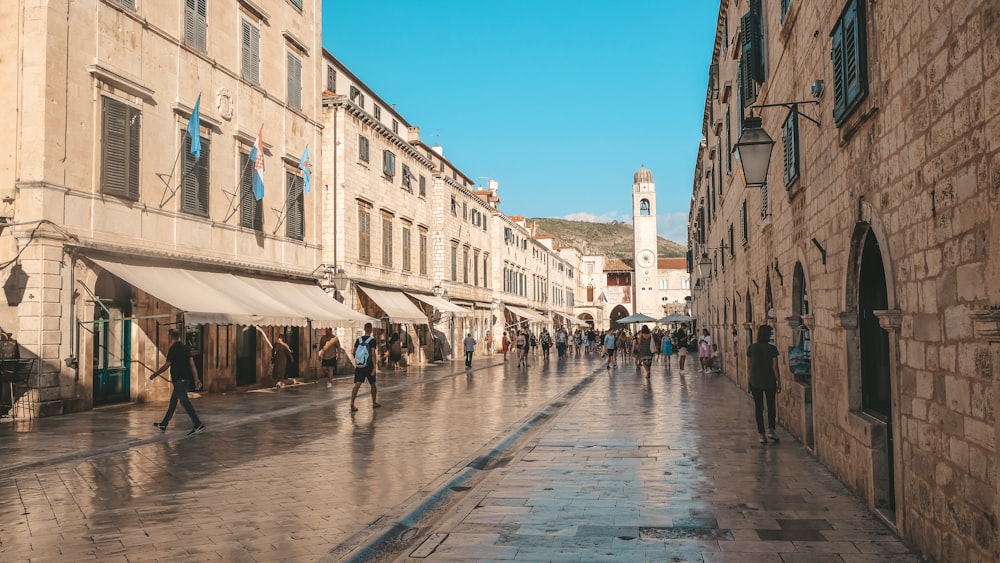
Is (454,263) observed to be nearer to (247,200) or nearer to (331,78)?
(331,78)

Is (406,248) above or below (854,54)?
above

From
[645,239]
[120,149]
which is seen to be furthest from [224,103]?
[645,239]

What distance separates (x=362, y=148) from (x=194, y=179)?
11162mm

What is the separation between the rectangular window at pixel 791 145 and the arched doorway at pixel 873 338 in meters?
3.12

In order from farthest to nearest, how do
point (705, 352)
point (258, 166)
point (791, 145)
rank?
point (705, 352), point (258, 166), point (791, 145)

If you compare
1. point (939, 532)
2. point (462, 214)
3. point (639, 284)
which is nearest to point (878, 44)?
point (939, 532)

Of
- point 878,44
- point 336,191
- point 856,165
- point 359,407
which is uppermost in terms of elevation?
point 336,191

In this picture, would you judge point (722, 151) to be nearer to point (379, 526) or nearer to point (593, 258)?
point (379, 526)

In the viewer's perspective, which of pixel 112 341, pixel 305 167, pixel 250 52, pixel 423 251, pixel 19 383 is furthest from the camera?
pixel 423 251

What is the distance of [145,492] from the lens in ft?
26.3

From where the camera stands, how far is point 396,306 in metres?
30.2

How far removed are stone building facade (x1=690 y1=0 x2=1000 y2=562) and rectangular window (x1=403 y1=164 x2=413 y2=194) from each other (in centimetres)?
2347

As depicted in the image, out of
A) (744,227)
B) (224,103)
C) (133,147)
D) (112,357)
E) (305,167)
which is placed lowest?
(112,357)

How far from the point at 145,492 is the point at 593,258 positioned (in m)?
102
